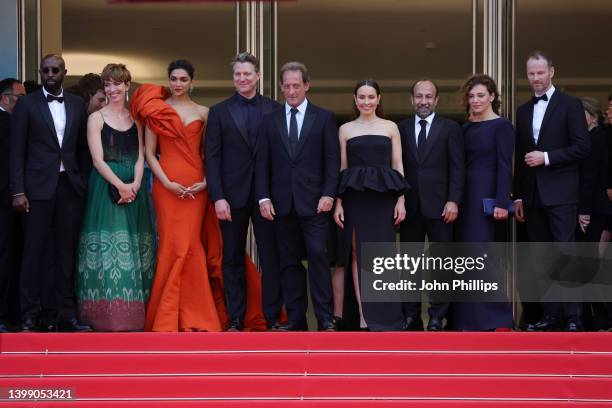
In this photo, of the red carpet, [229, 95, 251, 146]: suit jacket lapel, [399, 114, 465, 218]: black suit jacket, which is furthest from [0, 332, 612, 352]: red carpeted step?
[229, 95, 251, 146]: suit jacket lapel

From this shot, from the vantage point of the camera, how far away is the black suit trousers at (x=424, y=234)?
25.5ft

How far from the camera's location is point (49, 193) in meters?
7.54

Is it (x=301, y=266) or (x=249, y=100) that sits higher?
(x=249, y=100)

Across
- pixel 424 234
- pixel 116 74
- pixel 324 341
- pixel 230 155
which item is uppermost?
pixel 116 74

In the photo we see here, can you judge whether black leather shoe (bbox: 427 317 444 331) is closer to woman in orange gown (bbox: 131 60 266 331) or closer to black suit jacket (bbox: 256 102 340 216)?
black suit jacket (bbox: 256 102 340 216)

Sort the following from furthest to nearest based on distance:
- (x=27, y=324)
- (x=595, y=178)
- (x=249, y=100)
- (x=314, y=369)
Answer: (x=595, y=178)
(x=249, y=100)
(x=27, y=324)
(x=314, y=369)

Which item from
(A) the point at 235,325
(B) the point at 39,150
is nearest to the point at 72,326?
(A) the point at 235,325

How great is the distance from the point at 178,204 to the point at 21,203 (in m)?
0.99

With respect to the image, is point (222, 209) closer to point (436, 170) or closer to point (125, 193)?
point (125, 193)

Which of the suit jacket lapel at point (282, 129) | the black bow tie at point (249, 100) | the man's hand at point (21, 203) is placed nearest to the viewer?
the man's hand at point (21, 203)

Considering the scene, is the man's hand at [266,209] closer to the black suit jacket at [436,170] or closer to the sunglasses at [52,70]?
the black suit jacket at [436,170]

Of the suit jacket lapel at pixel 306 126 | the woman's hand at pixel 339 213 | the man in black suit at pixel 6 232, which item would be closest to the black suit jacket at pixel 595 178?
the woman's hand at pixel 339 213

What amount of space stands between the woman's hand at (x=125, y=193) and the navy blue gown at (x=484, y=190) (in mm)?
2118

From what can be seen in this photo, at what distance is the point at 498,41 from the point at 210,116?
9.74 ft
